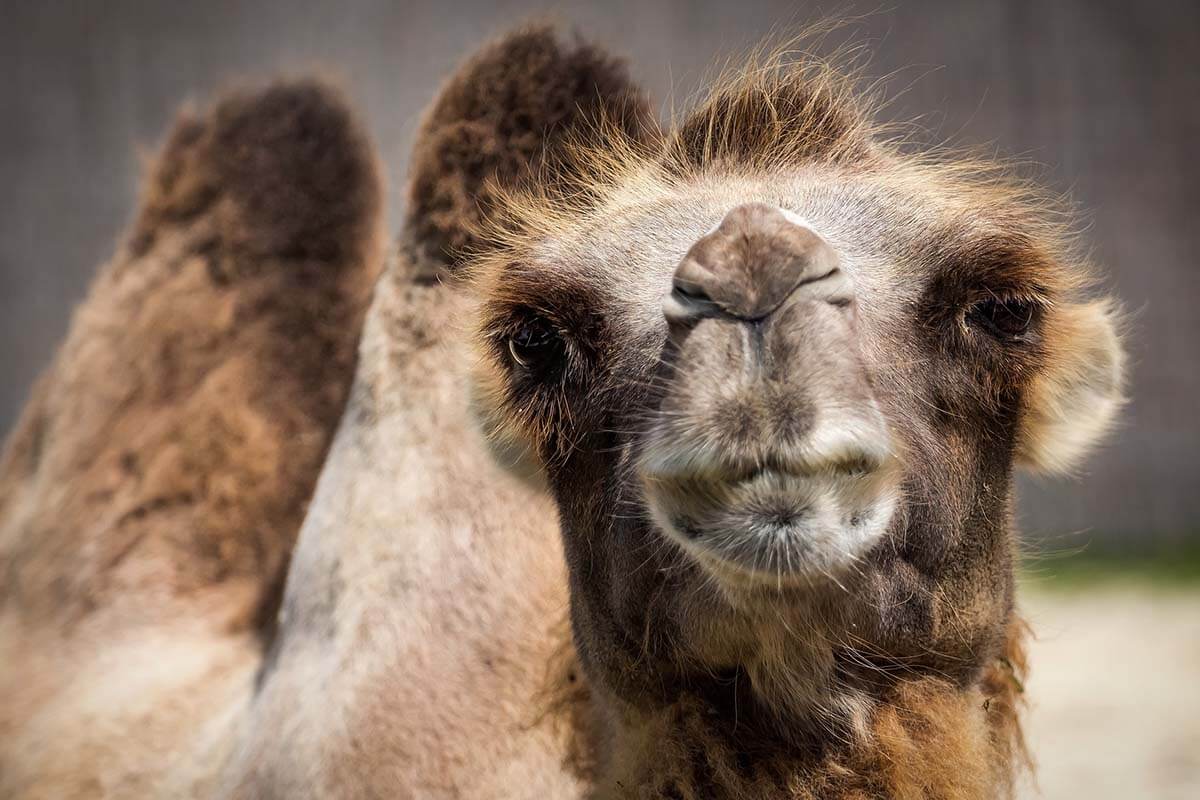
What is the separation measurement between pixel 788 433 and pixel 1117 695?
5.30 m

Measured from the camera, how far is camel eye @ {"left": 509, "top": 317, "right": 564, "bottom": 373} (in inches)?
75.1

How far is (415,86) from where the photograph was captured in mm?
10094

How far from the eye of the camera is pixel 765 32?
9.25 m

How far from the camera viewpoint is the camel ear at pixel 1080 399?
211 centimetres

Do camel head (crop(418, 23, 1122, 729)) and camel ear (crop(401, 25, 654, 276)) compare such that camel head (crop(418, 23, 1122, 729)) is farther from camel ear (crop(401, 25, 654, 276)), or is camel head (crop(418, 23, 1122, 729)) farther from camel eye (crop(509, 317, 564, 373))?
camel ear (crop(401, 25, 654, 276))

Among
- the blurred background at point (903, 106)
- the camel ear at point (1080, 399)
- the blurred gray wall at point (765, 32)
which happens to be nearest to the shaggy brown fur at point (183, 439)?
the camel ear at point (1080, 399)

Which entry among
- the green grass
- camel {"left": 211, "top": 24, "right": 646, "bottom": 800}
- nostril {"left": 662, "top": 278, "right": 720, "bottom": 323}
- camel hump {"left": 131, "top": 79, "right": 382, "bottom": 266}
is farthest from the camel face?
the green grass

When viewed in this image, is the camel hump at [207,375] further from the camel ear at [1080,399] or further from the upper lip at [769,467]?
the camel ear at [1080,399]

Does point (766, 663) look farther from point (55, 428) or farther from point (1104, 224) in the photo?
point (1104, 224)

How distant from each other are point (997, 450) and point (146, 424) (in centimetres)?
214

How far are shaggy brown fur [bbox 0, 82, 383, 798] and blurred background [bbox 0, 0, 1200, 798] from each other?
18.1 feet

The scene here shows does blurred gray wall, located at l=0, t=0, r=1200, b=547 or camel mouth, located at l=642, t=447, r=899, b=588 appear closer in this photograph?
camel mouth, located at l=642, t=447, r=899, b=588

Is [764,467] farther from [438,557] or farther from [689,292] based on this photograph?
[438,557]

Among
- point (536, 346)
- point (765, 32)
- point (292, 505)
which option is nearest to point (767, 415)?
point (536, 346)
